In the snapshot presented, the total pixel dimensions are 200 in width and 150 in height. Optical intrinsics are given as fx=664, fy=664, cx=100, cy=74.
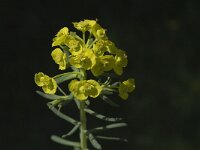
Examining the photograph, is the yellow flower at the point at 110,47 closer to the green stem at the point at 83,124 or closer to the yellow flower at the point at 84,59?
the yellow flower at the point at 84,59

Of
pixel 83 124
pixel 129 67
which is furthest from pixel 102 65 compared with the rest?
pixel 129 67

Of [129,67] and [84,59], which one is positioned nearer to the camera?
[84,59]

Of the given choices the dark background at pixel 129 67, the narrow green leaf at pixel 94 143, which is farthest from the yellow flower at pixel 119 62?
the dark background at pixel 129 67

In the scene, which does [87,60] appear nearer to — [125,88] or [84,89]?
[84,89]

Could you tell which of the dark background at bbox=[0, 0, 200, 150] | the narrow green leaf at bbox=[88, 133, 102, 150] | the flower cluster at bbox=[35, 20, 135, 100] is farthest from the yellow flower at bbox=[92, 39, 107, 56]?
the dark background at bbox=[0, 0, 200, 150]

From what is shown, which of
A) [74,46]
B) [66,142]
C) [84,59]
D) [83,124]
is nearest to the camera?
[84,59]

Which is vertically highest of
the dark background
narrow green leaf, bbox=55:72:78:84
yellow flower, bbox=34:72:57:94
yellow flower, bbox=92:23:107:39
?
the dark background

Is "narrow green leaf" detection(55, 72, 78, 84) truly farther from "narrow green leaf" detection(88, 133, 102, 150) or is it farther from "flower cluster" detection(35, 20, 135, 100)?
"narrow green leaf" detection(88, 133, 102, 150)
